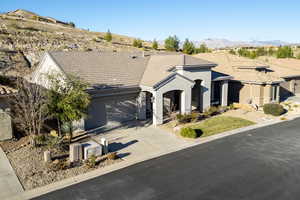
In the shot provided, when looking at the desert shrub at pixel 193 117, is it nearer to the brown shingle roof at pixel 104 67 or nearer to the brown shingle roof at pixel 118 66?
the brown shingle roof at pixel 118 66

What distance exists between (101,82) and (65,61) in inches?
155

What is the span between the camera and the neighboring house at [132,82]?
1977 cm

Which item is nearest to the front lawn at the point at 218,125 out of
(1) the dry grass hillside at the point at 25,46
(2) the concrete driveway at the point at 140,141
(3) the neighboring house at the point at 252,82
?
(2) the concrete driveway at the point at 140,141

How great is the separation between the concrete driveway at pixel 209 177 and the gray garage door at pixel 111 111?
724 centimetres

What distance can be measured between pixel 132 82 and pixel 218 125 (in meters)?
8.16

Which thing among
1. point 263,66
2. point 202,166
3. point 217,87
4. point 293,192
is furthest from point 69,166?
point 263,66

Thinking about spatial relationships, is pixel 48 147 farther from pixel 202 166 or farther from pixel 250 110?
pixel 250 110

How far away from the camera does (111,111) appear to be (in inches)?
800

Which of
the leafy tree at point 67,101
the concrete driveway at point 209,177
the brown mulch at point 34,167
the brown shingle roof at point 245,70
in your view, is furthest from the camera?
the brown shingle roof at point 245,70

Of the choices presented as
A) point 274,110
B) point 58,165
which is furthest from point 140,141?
point 274,110

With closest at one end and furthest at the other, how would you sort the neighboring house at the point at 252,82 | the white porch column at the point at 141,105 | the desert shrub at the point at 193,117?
1. the desert shrub at the point at 193,117
2. the white porch column at the point at 141,105
3. the neighboring house at the point at 252,82

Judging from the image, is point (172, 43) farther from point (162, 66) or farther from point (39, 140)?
point (39, 140)

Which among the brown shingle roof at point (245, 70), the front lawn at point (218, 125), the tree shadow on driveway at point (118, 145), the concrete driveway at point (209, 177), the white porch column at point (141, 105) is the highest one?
the brown shingle roof at point (245, 70)

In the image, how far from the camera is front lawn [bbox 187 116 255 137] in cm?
1903
